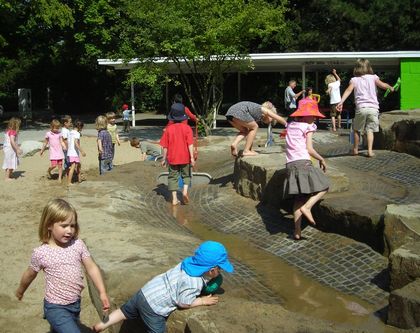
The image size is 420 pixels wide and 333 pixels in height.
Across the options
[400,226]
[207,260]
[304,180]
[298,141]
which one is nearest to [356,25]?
[298,141]

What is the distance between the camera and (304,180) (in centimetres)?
689

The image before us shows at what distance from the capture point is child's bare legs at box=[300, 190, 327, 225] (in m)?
6.88

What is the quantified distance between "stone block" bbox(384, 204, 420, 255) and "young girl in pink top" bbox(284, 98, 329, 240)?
3.69 ft

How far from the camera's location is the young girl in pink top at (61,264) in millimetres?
3980

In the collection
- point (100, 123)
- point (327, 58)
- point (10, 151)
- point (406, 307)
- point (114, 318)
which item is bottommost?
point (114, 318)

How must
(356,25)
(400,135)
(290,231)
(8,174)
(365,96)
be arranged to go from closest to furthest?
1. (290,231)
2. (365,96)
3. (400,135)
4. (8,174)
5. (356,25)

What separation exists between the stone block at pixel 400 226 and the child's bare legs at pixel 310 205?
112cm

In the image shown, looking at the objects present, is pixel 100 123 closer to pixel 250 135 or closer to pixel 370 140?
pixel 250 135

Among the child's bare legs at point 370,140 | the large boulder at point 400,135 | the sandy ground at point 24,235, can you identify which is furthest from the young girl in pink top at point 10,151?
the large boulder at point 400,135

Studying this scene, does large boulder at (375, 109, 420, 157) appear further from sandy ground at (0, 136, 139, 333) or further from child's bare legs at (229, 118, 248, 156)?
sandy ground at (0, 136, 139, 333)

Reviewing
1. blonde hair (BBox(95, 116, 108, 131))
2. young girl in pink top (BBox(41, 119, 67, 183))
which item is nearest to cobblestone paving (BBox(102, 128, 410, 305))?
blonde hair (BBox(95, 116, 108, 131))

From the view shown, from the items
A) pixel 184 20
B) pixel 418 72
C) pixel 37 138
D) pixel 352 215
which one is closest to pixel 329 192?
pixel 352 215

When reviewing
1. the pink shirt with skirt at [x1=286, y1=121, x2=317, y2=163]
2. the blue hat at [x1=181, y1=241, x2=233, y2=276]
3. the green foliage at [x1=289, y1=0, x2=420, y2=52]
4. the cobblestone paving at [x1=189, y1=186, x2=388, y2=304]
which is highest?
the green foliage at [x1=289, y1=0, x2=420, y2=52]

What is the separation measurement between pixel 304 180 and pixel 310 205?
318mm
